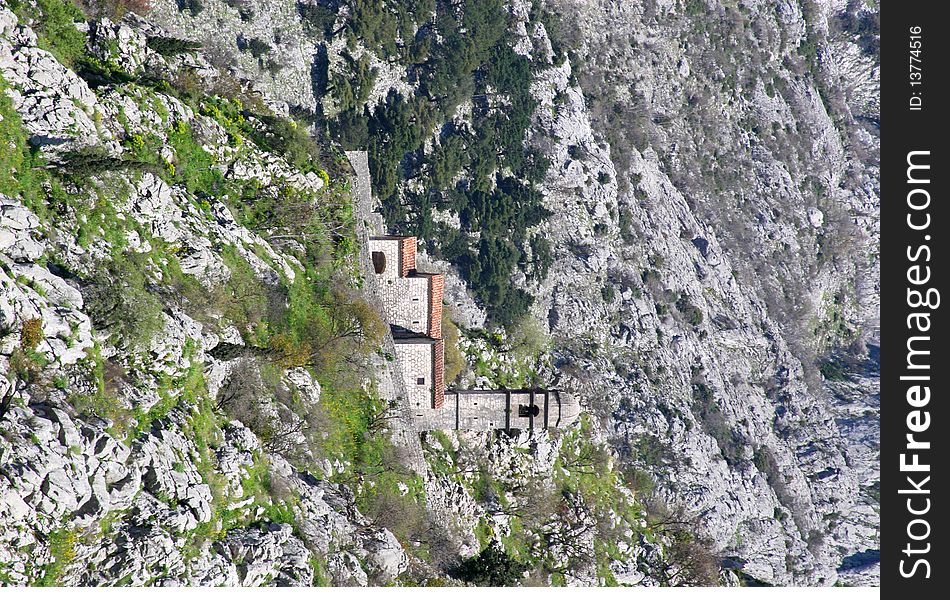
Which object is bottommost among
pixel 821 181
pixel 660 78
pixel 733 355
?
pixel 733 355

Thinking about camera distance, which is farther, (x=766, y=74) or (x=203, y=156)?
(x=766, y=74)

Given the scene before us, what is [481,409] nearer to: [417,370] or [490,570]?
[417,370]

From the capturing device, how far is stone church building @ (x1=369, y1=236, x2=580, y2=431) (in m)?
37.0

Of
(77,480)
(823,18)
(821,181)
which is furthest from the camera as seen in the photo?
(823,18)

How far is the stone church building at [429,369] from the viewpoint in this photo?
3700cm

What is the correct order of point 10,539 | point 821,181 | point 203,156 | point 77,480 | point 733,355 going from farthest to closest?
point 821,181, point 733,355, point 203,156, point 77,480, point 10,539

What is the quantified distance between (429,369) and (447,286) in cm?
1010

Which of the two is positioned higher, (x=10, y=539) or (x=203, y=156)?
(x=203, y=156)

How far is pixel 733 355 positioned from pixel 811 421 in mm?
7266

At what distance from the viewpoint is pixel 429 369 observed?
3725cm

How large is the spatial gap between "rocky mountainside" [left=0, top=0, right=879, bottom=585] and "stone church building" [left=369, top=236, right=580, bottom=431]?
59.0 inches

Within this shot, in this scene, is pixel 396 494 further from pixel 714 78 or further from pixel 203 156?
pixel 714 78
